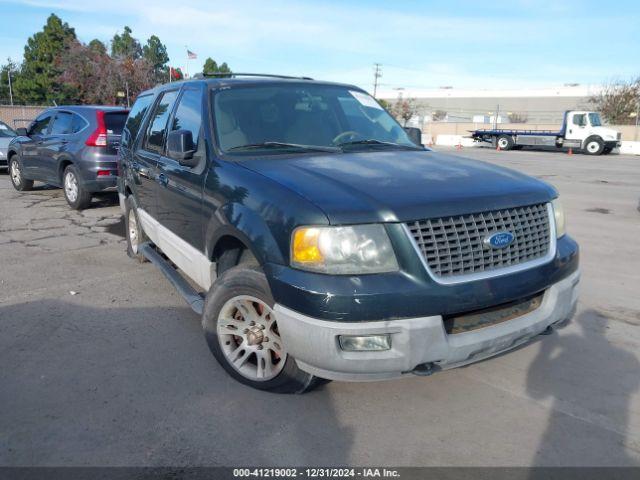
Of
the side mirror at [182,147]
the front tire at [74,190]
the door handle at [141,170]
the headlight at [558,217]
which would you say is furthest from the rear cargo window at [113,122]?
the headlight at [558,217]

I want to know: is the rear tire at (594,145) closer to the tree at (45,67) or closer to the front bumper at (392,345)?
the front bumper at (392,345)

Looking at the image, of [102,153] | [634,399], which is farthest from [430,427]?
[102,153]

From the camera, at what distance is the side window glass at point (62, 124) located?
9.22m

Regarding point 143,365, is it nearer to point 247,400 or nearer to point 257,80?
point 247,400

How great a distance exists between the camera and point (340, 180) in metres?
2.98

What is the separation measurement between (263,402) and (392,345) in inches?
38.3

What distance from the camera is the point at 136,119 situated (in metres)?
5.74

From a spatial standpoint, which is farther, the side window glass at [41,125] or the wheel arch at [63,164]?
the side window glass at [41,125]

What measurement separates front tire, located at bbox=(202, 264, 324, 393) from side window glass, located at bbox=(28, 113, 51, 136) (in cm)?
831

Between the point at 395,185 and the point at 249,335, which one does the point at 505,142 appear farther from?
the point at 249,335

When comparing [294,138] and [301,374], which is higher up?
[294,138]

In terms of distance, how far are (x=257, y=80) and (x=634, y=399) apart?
3.44 metres

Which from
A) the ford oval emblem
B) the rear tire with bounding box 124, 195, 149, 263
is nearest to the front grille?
the ford oval emblem

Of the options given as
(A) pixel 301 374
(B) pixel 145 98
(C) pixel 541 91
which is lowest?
(A) pixel 301 374
